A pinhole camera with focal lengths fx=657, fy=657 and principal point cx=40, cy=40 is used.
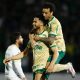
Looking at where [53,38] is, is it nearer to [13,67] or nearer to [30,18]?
[13,67]

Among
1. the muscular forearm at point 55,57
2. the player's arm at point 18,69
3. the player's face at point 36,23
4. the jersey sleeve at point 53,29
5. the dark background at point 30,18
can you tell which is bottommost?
the dark background at point 30,18

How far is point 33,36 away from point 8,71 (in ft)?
5.01

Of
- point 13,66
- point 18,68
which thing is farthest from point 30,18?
point 18,68

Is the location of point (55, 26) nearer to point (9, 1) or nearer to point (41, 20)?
point (41, 20)

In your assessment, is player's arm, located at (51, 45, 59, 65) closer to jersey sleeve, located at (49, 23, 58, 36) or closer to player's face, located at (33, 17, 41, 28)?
jersey sleeve, located at (49, 23, 58, 36)

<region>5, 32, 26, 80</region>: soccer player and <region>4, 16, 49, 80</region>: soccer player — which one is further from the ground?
<region>4, 16, 49, 80</region>: soccer player

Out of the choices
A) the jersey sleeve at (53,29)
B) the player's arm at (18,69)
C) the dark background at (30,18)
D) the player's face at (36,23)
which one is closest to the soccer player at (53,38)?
the jersey sleeve at (53,29)

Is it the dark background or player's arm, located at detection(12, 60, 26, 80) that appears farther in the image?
the dark background

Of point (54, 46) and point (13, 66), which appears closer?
point (54, 46)

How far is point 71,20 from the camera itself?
2588cm

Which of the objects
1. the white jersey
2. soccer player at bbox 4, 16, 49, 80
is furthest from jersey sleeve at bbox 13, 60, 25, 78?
soccer player at bbox 4, 16, 49, 80

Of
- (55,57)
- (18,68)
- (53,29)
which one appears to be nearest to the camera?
(55,57)

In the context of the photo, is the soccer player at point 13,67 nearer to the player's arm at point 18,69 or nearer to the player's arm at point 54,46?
the player's arm at point 18,69

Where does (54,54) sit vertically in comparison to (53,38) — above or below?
below
